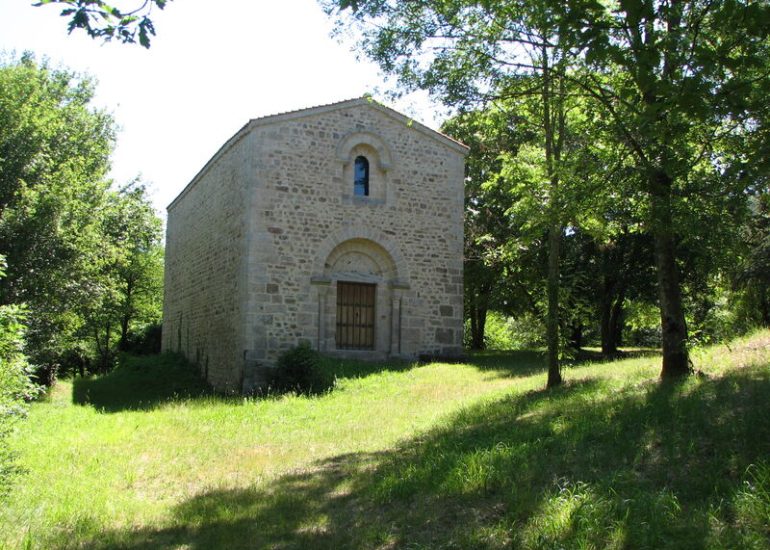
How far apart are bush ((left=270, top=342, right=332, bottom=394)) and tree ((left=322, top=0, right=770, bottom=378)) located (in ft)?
23.6

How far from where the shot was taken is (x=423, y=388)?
1334 cm

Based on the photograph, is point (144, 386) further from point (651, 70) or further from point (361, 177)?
point (651, 70)

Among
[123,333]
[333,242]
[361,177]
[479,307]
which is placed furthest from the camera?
[123,333]

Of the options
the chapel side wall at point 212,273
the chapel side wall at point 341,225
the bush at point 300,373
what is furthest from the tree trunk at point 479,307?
the chapel side wall at point 212,273

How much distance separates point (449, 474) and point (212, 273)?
13882mm

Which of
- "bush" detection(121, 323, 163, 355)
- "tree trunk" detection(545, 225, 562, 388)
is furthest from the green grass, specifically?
"bush" detection(121, 323, 163, 355)

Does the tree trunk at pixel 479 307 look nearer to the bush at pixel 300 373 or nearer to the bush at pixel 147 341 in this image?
the bush at pixel 300 373

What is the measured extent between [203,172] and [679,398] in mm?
16598

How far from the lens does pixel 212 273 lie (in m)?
18.7

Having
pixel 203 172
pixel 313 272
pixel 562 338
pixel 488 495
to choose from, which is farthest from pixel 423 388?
pixel 203 172

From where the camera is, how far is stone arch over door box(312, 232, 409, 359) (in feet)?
54.5

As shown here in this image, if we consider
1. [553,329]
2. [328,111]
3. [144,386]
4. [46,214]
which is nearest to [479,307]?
[328,111]

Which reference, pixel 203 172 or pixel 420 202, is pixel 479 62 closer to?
pixel 420 202

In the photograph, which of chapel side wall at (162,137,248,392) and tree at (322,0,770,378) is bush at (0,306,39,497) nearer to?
tree at (322,0,770,378)
